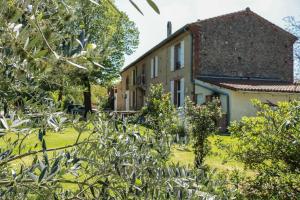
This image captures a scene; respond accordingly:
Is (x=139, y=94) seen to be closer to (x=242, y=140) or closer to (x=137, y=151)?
(x=242, y=140)

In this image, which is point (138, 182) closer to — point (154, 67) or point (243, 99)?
point (243, 99)

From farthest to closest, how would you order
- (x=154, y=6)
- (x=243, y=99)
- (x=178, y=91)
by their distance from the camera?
(x=178, y=91)
(x=243, y=99)
(x=154, y=6)

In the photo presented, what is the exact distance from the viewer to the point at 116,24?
39125mm

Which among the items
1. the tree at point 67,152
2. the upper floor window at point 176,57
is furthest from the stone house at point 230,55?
the tree at point 67,152

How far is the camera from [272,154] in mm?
5633

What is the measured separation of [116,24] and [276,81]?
17.4m

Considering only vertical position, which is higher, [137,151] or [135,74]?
[135,74]

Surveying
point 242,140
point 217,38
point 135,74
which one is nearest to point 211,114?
point 242,140

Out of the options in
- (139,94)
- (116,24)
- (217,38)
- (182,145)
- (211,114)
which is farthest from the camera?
(139,94)

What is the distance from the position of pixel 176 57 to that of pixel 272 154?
79.6ft

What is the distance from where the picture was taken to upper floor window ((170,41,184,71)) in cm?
2844

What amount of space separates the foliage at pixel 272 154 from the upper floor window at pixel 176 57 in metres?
22.4

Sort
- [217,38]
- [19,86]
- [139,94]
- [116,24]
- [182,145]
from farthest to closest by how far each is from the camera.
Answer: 1. [139,94]
2. [116,24]
3. [217,38]
4. [182,145]
5. [19,86]

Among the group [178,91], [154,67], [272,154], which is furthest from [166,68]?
[272,154]
